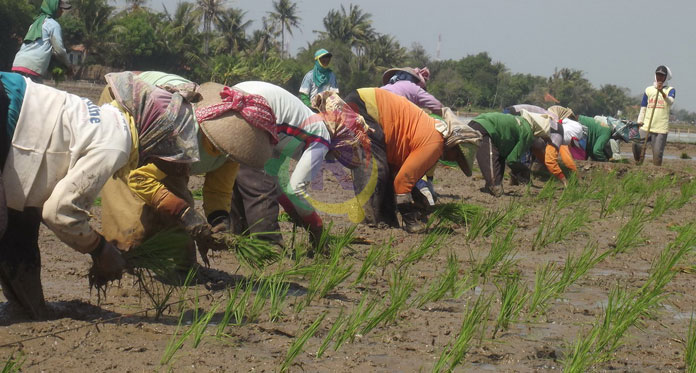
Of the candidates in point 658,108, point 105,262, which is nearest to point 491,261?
point 105,262

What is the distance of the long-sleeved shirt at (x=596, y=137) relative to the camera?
12.9 meters

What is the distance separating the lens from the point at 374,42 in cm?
6612

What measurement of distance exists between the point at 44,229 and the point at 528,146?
576 cm

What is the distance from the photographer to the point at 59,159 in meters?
2.80

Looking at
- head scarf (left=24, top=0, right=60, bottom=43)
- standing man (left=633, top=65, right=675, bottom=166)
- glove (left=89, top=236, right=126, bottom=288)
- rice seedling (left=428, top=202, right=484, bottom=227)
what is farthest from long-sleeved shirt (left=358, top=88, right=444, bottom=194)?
standing man (left=633, top=65, right=675, bottom=166)

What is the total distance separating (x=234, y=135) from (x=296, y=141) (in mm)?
1213

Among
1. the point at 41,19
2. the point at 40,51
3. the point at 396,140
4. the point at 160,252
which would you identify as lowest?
the point at 160,252

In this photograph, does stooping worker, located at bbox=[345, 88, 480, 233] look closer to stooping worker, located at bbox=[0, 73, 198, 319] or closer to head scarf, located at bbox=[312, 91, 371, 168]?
head scarf, located at bbox=[312, 91, 371, 168]

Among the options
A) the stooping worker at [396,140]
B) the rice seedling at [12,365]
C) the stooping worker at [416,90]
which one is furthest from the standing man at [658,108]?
the rice seedling at [12,365]

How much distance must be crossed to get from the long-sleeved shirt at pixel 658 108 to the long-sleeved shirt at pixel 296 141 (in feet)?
30.4

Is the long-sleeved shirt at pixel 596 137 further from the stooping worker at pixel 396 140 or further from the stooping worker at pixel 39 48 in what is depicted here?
the stooping worker at pixel 39 48

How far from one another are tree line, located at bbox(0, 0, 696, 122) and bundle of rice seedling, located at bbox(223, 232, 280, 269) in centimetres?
1888

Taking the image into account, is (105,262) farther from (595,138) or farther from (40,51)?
(595,138)

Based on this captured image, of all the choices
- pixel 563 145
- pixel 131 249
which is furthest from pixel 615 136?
pixel 131 249
